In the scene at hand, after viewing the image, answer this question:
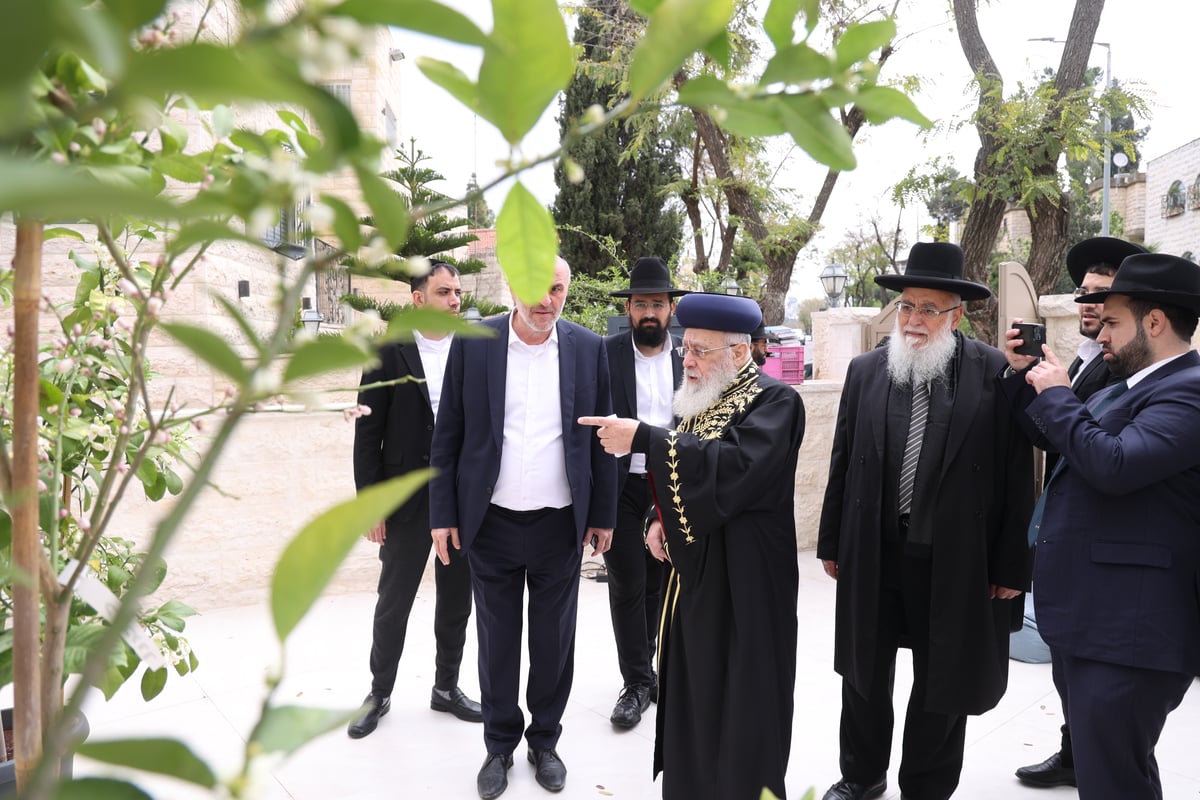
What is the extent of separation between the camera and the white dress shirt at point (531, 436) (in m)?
3.48

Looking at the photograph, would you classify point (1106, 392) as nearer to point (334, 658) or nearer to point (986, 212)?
point (334, 658)

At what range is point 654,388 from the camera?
4.57 metres

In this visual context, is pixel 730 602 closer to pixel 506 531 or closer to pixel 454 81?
pixel 506 531

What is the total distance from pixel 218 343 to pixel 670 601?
292 cm

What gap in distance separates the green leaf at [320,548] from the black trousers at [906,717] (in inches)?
124

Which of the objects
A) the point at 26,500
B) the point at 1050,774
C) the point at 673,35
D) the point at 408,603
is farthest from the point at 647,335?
the point at 673,35

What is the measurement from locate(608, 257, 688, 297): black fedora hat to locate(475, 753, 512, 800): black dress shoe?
2.46m

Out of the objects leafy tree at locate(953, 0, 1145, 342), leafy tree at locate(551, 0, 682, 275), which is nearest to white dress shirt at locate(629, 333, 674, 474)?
leafy tree at locate(953, 0, 1145, 342)

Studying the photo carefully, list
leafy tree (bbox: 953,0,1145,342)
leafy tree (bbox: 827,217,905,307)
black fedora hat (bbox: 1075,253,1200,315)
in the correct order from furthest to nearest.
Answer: leafy tree (bbox: 827,217,905,307) → leafy tree (bbox: 953,0,1145,342) → black fedora hat (bbox: 1075,253,1200,315)

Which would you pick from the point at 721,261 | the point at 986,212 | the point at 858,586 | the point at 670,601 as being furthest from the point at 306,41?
the point at 721,261

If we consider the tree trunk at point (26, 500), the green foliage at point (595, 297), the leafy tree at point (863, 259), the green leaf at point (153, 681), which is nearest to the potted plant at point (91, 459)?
the green leaf at point (153, 681)

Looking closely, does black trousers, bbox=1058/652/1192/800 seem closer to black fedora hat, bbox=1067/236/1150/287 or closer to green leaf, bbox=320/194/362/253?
black fedora hat, bbox=1067/236/1150/287

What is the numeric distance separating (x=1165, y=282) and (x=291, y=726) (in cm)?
293

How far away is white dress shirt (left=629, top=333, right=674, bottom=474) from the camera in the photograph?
4.52 metres
